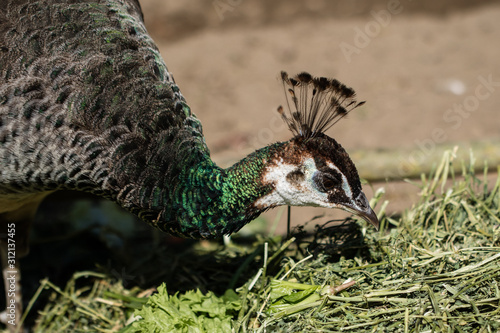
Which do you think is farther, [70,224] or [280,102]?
[280,102]

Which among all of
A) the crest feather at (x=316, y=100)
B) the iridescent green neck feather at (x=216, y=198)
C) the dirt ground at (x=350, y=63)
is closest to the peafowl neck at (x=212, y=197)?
the iridescent green neck feather at (x=216, y=198)

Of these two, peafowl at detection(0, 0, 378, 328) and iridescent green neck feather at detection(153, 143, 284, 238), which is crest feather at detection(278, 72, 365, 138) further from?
iridescent green neck feather at detection(153, 143, 284, 238)

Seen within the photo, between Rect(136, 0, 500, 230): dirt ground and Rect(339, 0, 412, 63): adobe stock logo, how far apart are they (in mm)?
11

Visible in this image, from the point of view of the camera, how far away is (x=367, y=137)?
4.75m

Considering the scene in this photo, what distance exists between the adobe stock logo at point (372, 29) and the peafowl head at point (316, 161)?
347 centimetres

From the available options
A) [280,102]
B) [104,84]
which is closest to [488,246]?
[104,84]

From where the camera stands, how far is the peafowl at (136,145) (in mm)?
2449

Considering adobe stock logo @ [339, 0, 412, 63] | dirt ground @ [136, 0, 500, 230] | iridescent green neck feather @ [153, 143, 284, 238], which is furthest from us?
adobe stock logo @ [339, 0, 412, 63]

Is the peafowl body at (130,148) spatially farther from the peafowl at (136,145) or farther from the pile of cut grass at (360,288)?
the pile of cut grass at (360,288)

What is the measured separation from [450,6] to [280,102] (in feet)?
8.13

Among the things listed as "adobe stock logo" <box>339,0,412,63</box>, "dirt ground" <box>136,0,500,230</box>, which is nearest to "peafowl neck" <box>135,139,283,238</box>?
"dirt ground" <box>136,0,500,230</box>

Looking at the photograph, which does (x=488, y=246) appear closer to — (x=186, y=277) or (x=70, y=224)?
(x=186, y=277)

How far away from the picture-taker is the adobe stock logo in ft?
19.1

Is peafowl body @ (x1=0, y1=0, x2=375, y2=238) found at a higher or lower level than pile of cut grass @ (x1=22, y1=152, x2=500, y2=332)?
higher
